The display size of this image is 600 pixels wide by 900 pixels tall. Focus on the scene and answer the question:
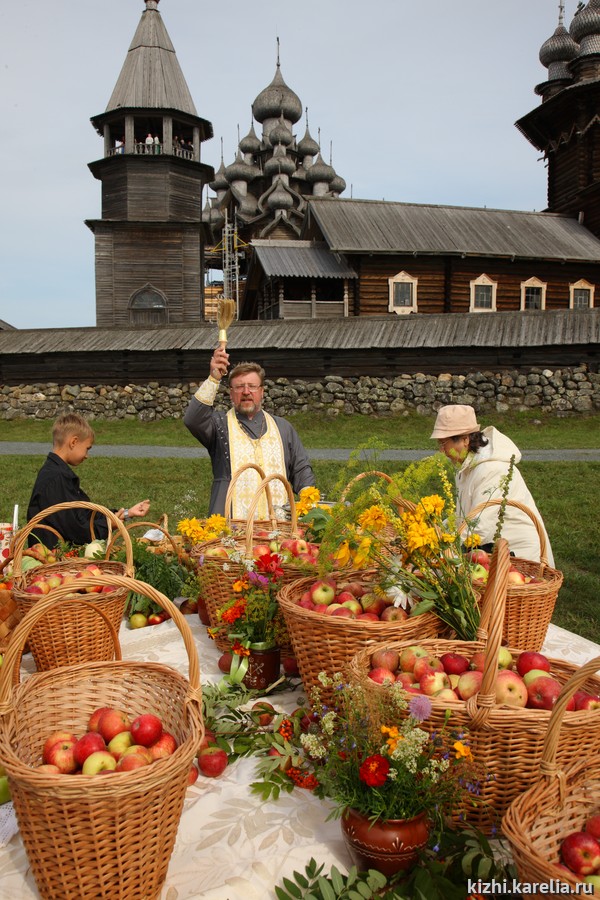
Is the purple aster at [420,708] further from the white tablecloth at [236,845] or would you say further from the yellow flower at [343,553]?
the yellow flower at [343,553]

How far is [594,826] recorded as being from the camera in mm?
1422

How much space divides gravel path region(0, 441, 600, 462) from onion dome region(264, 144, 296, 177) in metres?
33.3

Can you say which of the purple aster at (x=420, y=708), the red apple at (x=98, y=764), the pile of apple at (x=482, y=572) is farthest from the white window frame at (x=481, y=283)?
the red apple at (x=98, y=764)

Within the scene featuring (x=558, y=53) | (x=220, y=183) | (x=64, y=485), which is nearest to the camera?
(x=64, y=485)

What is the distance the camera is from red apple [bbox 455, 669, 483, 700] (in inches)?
68.7

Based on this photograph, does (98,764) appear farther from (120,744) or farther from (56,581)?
(56,581)

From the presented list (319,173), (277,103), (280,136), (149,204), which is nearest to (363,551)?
(149,204)

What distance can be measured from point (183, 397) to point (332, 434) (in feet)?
16.2

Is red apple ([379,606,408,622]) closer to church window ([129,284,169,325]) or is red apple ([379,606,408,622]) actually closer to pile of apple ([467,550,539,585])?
pile of apple ([467,550,539,585])

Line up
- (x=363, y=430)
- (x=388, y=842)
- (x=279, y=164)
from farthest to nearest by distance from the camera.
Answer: (x=279, y=164) < (x=363, y=430) < (x=388, y=842)

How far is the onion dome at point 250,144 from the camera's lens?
4534cm

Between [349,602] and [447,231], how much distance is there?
971 inches

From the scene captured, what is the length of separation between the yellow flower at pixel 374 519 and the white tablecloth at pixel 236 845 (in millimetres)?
748

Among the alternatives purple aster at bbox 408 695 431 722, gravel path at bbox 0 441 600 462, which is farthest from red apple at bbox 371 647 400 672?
gravel path at bbox 0 441 600 462
